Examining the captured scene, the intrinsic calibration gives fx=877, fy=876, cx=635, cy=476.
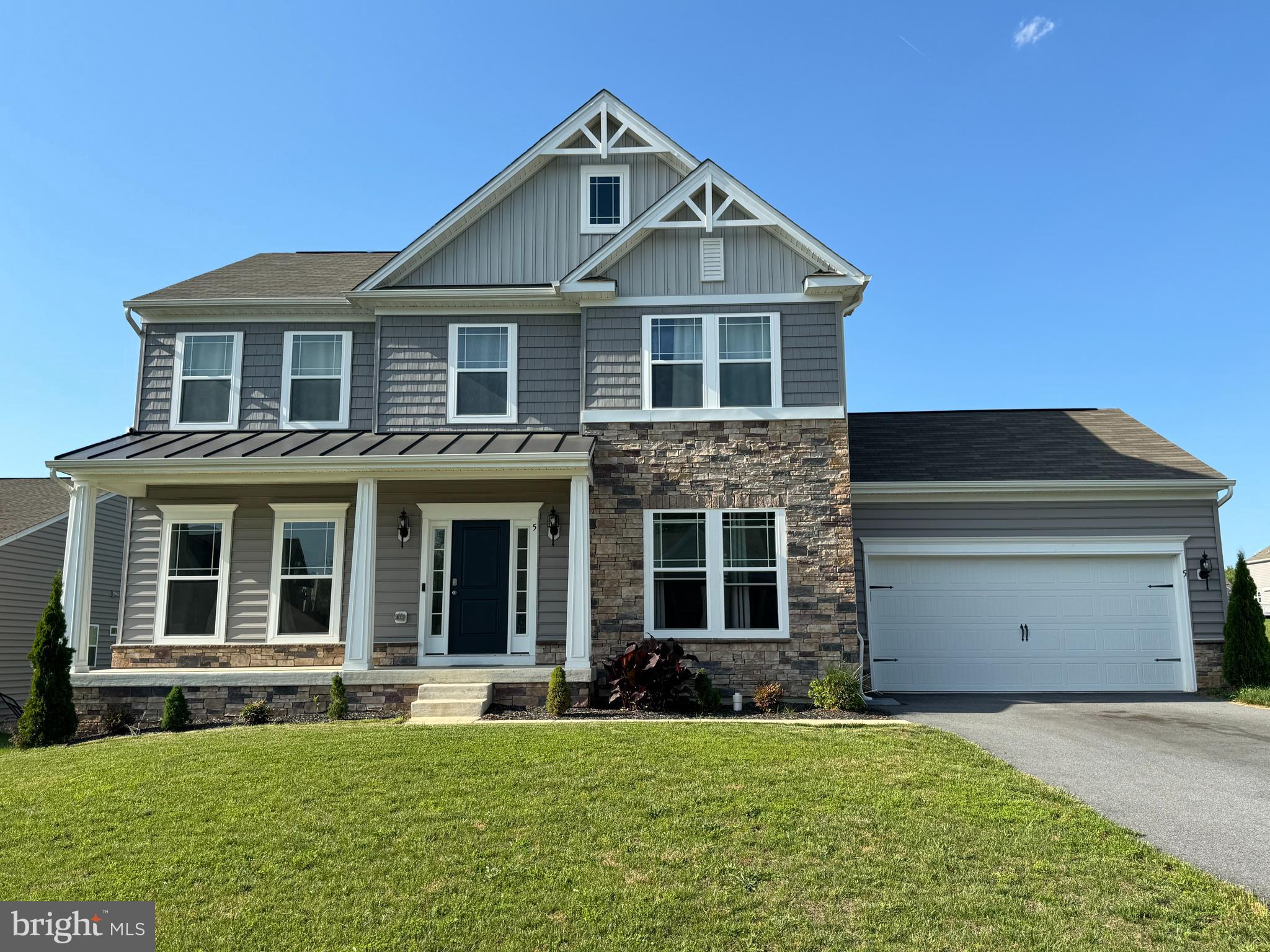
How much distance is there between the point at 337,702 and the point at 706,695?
4.38 meters

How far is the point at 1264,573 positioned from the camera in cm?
4003

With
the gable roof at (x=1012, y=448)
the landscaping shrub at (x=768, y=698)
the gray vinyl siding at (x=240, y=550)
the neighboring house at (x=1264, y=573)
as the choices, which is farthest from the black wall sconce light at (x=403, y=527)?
the neighboring house at (x=1264, y=573)

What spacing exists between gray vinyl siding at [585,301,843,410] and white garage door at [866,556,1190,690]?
2.96 meters

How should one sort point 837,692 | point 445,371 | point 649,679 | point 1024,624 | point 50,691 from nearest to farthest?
point 50,691 < point 649,679 < point 837,692 < point 445,371 < point 1024,624

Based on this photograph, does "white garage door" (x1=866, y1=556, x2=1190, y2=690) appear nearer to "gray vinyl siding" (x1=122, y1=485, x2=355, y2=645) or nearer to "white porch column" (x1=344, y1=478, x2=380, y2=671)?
"white porch column" (x1=344, y1=478, x2=380, y2=671)

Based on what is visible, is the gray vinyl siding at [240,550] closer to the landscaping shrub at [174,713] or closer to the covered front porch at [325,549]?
the covered front porch at [325,549]

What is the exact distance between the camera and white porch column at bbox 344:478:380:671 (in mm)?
10766

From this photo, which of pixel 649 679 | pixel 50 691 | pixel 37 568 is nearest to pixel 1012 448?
pixel 649 679

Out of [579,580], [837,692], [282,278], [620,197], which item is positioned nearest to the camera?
[837,692]

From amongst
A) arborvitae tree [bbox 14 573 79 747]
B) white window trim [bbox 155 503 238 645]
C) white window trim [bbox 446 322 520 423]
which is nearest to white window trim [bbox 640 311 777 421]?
white window trim [bbox 446 322 520 423]

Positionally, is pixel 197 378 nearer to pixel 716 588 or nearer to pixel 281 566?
pixel 281 566

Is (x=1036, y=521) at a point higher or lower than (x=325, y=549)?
higher

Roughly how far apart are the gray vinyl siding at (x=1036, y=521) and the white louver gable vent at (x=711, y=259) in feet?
13.1

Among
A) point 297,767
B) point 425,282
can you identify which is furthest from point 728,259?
point 297,767
